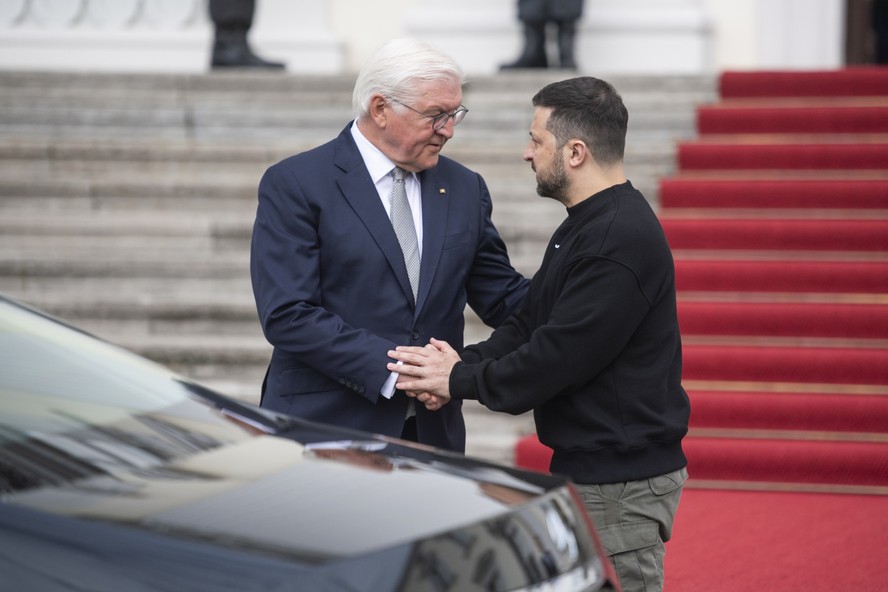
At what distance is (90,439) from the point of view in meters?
2.23

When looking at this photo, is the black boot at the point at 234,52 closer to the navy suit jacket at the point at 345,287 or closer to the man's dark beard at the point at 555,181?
the navy suit jacket at the point at 345,287

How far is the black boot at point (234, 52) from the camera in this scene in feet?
28.5

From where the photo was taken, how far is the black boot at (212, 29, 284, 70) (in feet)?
28.5

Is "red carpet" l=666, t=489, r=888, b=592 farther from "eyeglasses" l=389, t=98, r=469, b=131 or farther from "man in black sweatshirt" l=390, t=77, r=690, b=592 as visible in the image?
"eyeglasses" l=389, t=98, r=469, b=131

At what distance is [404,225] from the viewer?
3.23 meters

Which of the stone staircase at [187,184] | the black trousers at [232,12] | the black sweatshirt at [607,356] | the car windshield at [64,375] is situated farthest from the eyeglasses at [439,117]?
the black trousers at [232,12]

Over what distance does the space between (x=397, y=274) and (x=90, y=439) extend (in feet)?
3.62

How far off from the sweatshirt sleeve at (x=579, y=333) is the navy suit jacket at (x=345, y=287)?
432mm

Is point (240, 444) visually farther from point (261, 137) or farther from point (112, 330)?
point (261, 137)

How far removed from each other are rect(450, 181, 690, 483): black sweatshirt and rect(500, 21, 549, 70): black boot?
6.11m

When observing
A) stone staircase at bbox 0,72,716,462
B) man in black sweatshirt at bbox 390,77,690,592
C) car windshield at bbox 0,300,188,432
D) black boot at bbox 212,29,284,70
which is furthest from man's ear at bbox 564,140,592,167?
black boot at bbox 212,29,284,70

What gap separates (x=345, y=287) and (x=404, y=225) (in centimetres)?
23

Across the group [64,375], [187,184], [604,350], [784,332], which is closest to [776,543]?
[784,332]

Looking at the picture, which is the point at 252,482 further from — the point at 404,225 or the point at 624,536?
the point at 404,225
